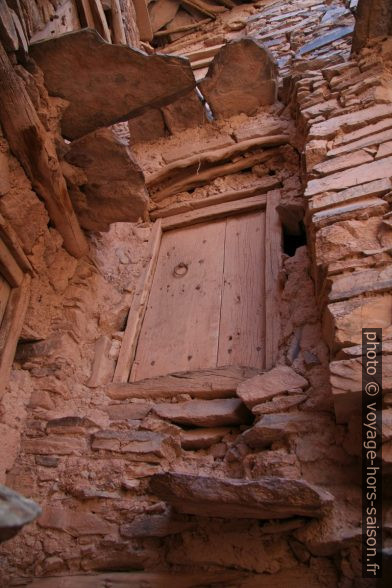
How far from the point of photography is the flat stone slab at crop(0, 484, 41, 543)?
0.76 m

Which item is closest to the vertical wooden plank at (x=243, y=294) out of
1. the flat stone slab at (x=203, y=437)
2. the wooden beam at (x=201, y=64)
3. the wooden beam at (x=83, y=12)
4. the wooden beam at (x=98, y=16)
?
the flat stone slab at (x=203, y=437)

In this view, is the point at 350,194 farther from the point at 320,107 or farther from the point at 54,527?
the point at 54,527

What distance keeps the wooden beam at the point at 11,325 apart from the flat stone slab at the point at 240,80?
81.8 inches

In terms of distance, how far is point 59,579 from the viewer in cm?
167

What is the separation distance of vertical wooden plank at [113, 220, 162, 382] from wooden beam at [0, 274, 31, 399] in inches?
22.4

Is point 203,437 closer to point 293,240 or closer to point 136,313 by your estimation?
point 136,313

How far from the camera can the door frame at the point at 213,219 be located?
239cm

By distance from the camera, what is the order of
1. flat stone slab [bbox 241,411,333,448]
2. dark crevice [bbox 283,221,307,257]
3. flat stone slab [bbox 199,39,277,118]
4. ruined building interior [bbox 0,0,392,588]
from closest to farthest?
ruined building interior [bbox 0,0,392,588]
flat stone slab [bbox 241,411,333,448]
dark crevice [bbox 283,221,307,257]
flat stone slab [bbox 199,39,277,118]

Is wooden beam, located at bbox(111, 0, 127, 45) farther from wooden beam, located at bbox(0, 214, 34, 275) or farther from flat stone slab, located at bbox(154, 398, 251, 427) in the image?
flat stone slab, located at bbox(154, 398, 251, 427)

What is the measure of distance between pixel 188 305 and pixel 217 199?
0.93m

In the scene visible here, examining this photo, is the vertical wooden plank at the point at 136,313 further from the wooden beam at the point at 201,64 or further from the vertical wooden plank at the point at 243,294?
the wooden beam at the point at 201,64

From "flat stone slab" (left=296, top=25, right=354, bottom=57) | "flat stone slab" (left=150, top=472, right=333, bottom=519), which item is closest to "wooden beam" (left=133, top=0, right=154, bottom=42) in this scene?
"flat stone slab" (left=296, top=25, right=354, bottom=57)

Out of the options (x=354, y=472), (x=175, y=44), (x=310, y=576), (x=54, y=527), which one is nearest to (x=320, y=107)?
(x=354, y=472)

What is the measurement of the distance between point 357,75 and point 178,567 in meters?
2.87
